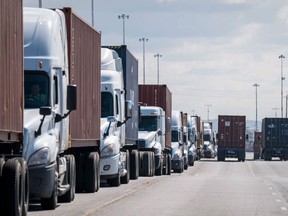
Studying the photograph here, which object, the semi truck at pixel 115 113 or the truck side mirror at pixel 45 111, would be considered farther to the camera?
the semi truck at pixel 115 113

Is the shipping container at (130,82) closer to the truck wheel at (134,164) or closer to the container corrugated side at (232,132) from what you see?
the truck wheel at (134,164)

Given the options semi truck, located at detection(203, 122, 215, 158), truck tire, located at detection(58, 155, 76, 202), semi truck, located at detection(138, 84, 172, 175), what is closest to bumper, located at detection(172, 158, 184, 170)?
semi truck, located at detection(138, 84, 172, 175)

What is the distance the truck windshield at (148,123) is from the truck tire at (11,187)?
27434 millimetres

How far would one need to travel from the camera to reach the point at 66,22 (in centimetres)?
2200

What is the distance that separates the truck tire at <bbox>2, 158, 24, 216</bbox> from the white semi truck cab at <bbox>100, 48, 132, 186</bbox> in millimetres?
12621

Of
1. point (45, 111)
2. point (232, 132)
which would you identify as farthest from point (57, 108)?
point (232, 132)

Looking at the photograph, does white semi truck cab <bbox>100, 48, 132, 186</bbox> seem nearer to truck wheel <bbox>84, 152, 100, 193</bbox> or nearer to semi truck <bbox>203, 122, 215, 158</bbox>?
truck wheel <bbox>84, 152, 100, 193</bbox>

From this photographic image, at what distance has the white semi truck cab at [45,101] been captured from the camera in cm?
1794

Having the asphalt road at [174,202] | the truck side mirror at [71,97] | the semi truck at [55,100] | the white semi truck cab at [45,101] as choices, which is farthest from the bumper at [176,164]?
the truck side mirror at [71,97]

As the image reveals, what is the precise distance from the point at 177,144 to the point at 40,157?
34020mm

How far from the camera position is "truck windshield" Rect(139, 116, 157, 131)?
140ft

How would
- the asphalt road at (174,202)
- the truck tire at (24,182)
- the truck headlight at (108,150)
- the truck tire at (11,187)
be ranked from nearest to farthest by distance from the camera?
the truck tire at (11,187) < the truck tire at (24,182) < the asphalt road at (174,202) < the truck headlight at (108,150)

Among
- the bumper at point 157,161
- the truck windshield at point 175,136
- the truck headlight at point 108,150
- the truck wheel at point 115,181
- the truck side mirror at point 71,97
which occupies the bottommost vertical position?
the bumper at point 157,161

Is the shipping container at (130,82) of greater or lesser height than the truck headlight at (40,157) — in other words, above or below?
above
